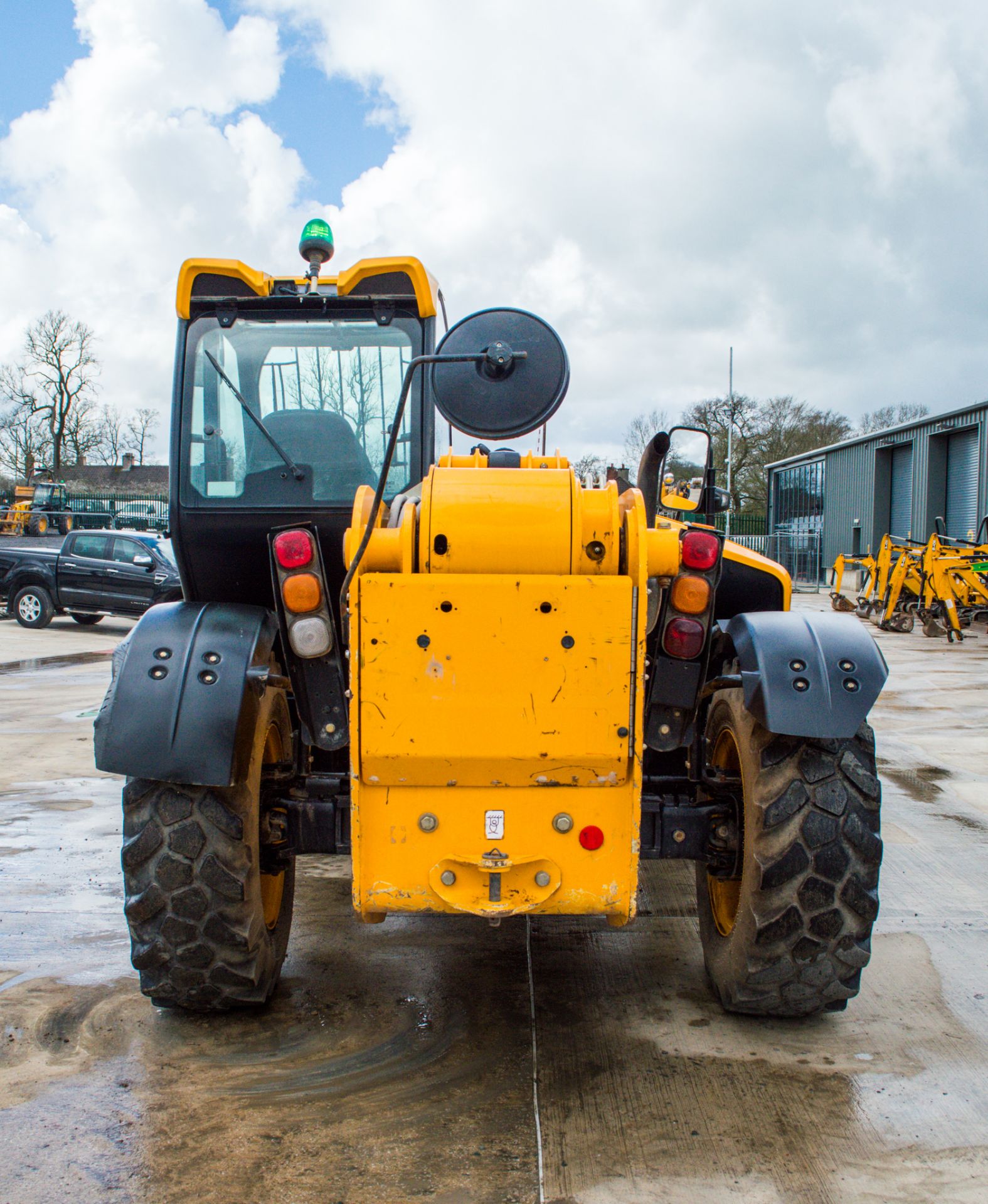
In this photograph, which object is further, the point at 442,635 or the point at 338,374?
the point at 338,374

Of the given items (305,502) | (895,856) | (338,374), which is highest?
(338,374)

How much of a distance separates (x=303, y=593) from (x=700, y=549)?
1.17m

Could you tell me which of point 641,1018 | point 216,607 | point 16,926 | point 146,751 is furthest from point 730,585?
point 16,926

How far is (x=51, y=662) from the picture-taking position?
13273 millimetres

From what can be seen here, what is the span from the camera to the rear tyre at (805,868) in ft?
10.1

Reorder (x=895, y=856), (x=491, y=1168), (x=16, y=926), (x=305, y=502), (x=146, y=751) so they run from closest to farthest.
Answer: (x=491, y=1168), (x=146, y=751), (x=305, y=502), (x=16, y=926), (x=895, y=856)

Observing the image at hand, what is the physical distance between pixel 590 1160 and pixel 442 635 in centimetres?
136

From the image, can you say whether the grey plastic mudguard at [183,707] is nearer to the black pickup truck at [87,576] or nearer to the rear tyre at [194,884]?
the rear tyre at [194,884]

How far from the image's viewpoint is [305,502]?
3.90 metres

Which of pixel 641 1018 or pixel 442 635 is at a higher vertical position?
pixel 442 635

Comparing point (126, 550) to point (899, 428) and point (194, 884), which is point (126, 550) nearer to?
point (194, 884)

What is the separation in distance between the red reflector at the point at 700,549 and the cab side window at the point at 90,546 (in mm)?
15697

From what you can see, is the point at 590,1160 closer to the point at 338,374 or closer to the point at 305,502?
the point at 305,502

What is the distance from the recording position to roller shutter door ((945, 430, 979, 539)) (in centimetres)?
2808
